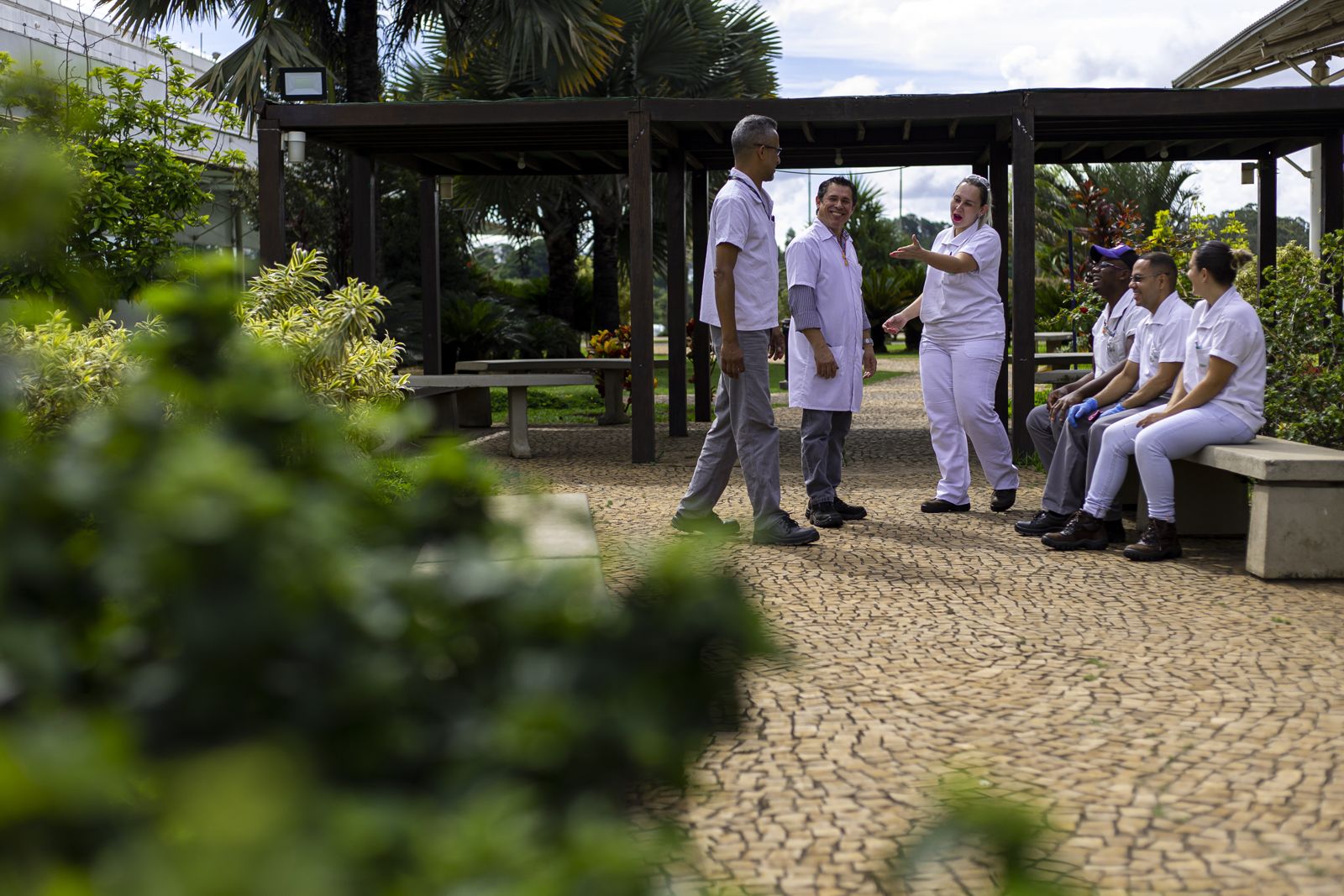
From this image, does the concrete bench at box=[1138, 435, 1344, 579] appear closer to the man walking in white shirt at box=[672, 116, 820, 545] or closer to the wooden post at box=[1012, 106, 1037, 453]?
the man walking in white shirt at box=[672, 116, 820, 545]

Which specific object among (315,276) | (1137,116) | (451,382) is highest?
(1137,116)

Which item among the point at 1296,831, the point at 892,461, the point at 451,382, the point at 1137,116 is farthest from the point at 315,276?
the point at 1296,831

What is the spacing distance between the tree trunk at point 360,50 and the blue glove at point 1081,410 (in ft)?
35.1

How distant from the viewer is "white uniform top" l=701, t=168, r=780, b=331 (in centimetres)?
643

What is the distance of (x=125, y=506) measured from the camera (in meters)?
0.89

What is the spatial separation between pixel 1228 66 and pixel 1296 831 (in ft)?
48.6

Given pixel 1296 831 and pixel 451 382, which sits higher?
pixel 451 382

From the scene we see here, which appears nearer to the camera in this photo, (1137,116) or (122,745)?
(122,745)

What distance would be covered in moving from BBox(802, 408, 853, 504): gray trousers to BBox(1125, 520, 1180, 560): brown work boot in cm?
167

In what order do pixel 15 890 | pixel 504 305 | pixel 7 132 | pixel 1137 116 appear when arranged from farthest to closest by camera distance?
pixel 504 305 < pixel 1137 116 < pixel 7 132 < pixel 15 890

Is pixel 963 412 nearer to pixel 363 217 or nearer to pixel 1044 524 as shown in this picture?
pixel 1044 524

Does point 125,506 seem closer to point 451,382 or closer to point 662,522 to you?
point 662,522

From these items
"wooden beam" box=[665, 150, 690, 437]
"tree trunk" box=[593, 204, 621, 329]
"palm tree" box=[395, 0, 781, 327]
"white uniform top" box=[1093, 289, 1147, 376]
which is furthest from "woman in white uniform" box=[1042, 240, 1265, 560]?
"tree trunk" box=[593, 204, 621, 329]

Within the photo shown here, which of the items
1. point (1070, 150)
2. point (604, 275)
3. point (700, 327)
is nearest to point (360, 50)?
point (700, 327)
